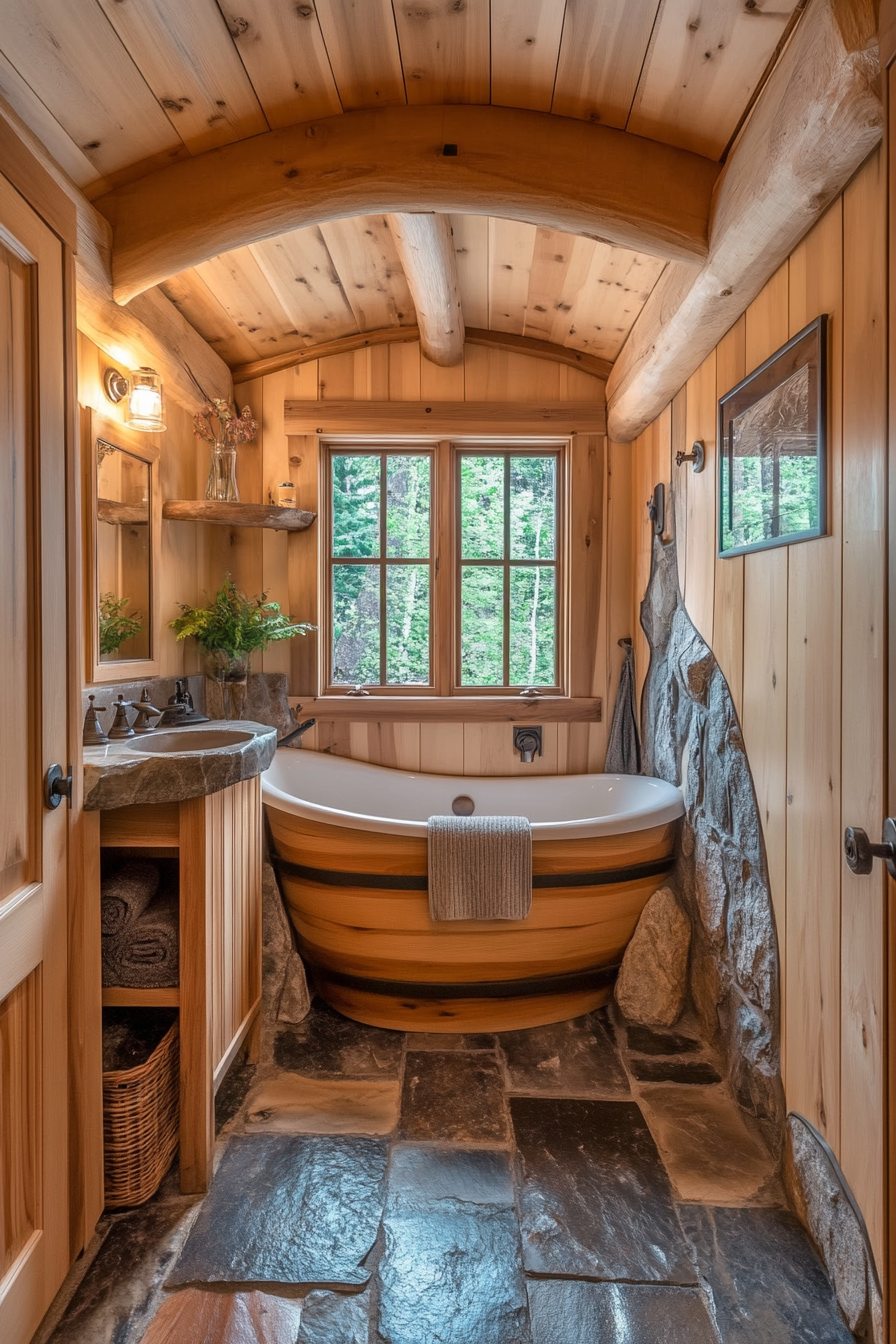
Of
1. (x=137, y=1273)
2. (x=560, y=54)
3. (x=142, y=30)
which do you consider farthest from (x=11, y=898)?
(x=560, y=54)

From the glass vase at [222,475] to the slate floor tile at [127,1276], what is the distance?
2181mm

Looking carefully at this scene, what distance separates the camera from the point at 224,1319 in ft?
4.06

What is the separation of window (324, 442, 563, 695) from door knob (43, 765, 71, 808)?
187 cm

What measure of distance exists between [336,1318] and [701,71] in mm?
2487

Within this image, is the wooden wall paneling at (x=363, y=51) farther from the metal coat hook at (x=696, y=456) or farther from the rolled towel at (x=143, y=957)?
the rolled towel at (x=143, y=957)

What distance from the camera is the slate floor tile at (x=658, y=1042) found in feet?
6.88

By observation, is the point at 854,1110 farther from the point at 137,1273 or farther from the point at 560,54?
the point at 560,54

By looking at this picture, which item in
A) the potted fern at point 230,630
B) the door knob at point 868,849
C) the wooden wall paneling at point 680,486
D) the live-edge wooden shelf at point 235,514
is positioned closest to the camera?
the door knob at point 868,849

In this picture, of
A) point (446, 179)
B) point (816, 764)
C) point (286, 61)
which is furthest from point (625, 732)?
point (286, 61)

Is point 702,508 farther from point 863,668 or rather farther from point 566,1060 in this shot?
point 566,1060

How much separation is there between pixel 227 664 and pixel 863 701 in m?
2.25

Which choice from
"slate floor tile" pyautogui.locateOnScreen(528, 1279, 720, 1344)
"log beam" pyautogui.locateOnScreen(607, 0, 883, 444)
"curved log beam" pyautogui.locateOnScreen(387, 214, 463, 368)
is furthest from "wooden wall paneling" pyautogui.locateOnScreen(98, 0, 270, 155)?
"slate floor tile" pyautogui.locateOnScreen(528, 1279, 720, 1344)

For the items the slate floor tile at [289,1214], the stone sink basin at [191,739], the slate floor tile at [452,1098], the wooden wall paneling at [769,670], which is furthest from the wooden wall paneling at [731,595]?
the slate floor tile at [289,1214]

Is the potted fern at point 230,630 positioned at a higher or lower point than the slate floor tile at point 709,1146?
higher
